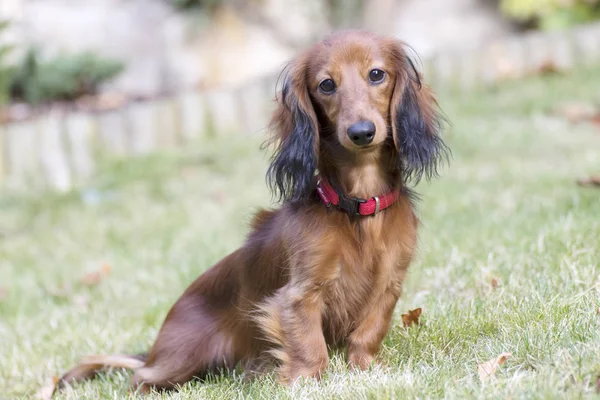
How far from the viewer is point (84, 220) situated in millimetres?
5387

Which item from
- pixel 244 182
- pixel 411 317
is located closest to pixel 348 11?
pixel 244 182

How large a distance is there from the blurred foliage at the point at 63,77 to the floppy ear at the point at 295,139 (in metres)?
5.78

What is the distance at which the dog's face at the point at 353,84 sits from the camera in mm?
2410

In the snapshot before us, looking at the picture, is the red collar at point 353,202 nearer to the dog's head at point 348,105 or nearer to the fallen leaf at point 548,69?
the dog's head at point 348,105

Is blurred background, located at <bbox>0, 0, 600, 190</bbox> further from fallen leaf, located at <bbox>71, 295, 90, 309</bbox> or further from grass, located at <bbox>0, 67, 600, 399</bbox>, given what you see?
fallen leaf, located at <bbox>71, 295, 90, 309</bbox>

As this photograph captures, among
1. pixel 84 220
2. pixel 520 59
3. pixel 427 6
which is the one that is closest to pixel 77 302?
pixel 84 220

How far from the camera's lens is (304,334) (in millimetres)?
2482

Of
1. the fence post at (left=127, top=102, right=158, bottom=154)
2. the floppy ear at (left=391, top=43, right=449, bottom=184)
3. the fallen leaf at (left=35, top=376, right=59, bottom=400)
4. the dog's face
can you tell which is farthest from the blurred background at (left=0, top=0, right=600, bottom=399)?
the dog's face

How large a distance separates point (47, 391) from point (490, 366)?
1.68 m

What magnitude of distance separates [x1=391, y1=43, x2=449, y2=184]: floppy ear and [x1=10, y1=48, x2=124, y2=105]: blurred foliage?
235 inches

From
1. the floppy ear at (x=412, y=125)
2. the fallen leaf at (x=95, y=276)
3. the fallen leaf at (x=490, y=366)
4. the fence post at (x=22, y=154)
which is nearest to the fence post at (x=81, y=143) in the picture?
the fence post at (x=22, y=154)

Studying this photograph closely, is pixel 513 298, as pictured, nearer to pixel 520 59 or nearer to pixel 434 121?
pixel 434 121

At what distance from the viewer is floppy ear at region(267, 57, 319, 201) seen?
2.53 meters

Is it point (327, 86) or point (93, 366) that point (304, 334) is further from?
point (93, 366)
